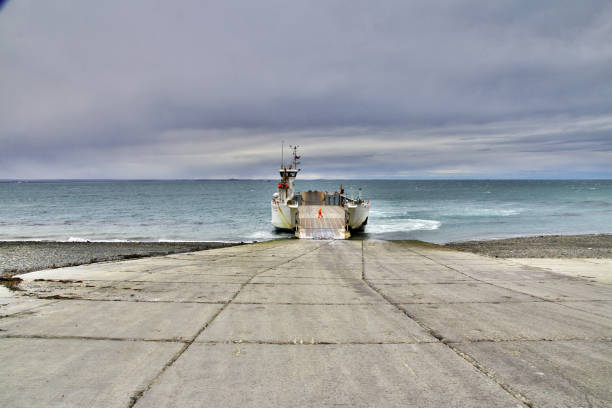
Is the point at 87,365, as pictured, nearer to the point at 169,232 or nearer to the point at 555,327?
the point at 555,327

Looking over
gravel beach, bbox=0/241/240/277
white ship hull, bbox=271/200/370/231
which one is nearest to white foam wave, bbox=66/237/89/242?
gravel beach, bbox=0/241/240/277

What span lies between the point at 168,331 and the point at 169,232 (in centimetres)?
2932

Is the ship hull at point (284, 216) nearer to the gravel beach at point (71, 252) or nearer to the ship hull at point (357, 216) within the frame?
the ship hull at point (357, 216)

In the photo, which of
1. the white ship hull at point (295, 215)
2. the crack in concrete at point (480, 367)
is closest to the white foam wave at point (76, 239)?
the white ship hull at point (295, 215)

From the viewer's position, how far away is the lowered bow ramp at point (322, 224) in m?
24.4

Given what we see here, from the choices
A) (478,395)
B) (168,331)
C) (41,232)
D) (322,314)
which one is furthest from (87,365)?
(41,232)

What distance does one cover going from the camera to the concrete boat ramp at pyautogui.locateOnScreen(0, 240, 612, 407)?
3146 mm

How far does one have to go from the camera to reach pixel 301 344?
14.0 ft

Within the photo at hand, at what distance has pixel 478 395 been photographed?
3139 mm

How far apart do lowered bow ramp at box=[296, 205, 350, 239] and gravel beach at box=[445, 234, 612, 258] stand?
823 cm

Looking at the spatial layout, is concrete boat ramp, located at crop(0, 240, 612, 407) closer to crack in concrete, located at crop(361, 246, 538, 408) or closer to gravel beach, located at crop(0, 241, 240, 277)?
crack in concrete, located at crop(361, 246, 538, 408)

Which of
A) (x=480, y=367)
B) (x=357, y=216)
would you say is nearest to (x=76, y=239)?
(x=357, y=216)

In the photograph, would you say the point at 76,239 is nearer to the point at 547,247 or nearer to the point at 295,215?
the point at 295,215

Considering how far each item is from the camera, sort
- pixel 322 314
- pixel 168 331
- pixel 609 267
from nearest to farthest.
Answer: pixel 168 331, pixel 322 314, pixel 609 267
